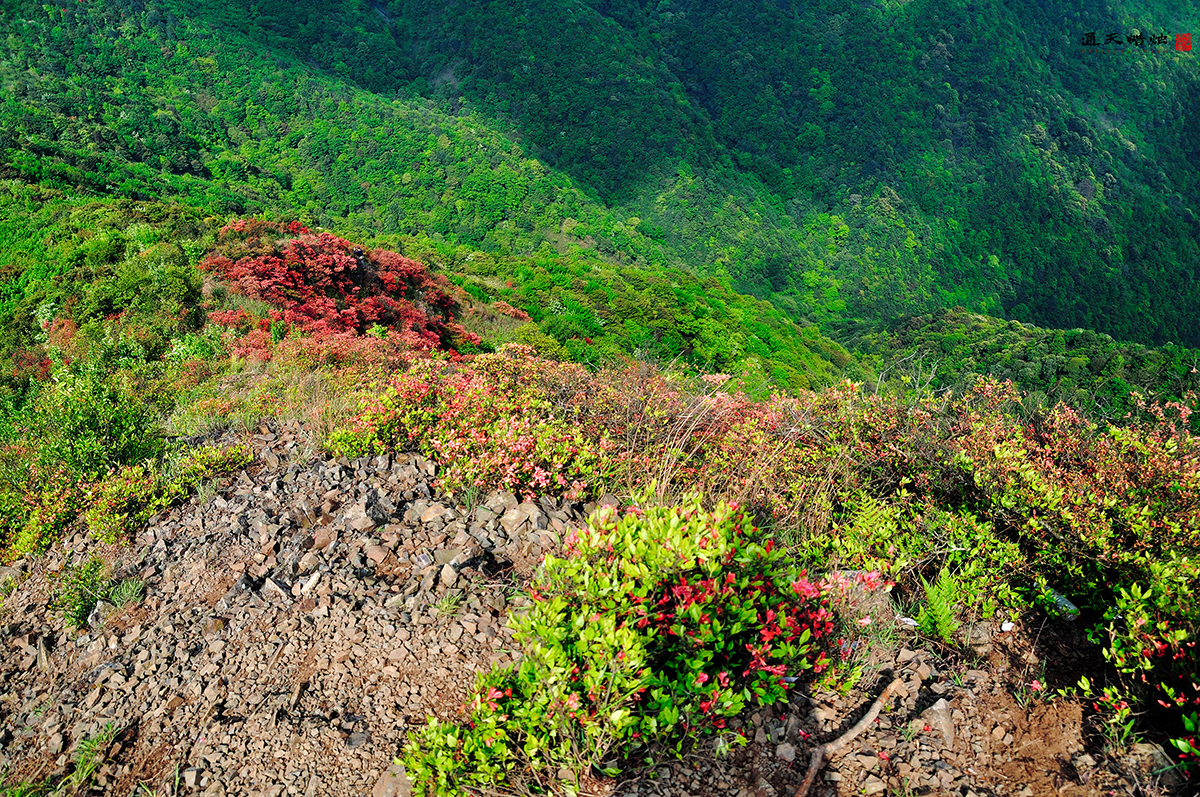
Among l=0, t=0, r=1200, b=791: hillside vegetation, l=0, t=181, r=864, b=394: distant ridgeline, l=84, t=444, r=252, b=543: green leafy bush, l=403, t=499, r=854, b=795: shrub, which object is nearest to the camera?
l=403, t=499, r=854, b=795: shrub

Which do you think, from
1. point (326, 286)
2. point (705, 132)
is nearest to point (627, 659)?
point (326, 286)

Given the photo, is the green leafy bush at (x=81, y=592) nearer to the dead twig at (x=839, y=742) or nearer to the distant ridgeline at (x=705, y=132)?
the dead twig at (x=839, y=742)

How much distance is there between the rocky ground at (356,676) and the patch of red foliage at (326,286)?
592 cm

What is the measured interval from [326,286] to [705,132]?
8137cm

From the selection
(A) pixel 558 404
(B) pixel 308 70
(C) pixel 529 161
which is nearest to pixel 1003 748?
(A) pixel 558 404

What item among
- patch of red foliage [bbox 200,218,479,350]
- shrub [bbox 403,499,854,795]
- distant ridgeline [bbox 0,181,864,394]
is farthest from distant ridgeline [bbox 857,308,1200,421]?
shrub [bbox 403,499,854,795]

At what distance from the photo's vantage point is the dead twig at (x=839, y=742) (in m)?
2.35

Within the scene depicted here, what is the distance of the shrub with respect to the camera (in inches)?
86.2

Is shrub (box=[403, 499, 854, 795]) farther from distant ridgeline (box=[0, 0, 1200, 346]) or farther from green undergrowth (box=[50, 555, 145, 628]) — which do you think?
distant ridgeline (box=[0, 0, 1200, 346])

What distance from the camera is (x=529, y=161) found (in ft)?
220

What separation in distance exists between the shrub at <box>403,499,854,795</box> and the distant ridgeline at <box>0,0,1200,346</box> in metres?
40.3

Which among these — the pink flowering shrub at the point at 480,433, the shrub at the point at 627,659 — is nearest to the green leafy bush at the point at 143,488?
the pink flowering shrub at the point at 480,433

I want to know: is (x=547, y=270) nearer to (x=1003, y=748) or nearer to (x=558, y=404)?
(x=558, y=404)

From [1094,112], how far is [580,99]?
269ft
